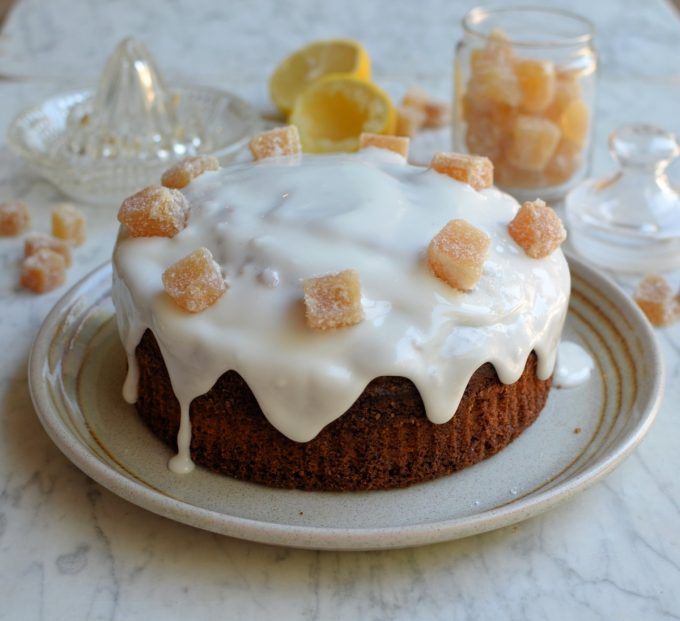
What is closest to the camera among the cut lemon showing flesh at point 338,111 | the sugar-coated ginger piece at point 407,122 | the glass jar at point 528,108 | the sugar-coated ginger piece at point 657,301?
the sugar-coated ginger piece at point 657,301

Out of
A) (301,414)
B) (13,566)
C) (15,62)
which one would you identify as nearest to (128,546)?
(13,566)

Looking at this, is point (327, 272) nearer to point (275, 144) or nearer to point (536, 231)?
point (536, 231)

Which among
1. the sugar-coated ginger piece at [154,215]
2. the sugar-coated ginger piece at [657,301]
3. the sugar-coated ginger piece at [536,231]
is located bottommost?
the sugar-coated ginger piece at [657,301]

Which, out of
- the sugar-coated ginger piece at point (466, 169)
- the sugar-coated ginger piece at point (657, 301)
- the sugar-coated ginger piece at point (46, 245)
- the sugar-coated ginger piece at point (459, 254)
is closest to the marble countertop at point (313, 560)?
the sugar-coated ginger piece at point (657, 301)

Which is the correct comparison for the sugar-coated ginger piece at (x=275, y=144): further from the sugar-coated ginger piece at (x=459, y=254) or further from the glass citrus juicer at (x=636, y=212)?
the glass citrus juicer at (x=636, y=212)

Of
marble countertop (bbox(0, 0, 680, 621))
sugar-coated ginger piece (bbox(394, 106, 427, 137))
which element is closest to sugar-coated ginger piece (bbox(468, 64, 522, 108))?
sugar-coated ginger piece (bbox(394, 106, 427, 137))

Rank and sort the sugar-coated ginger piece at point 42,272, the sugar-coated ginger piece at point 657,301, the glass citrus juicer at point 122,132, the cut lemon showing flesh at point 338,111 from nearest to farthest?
the sugar-coated ginger piece at point 657,301
the sugar-coated ginger piece at point 42,272
the glass citrus juicer at point 122,132
the cut lemon showing flesh at point 338,111

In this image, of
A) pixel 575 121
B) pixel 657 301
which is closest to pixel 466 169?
pixel 657 301
